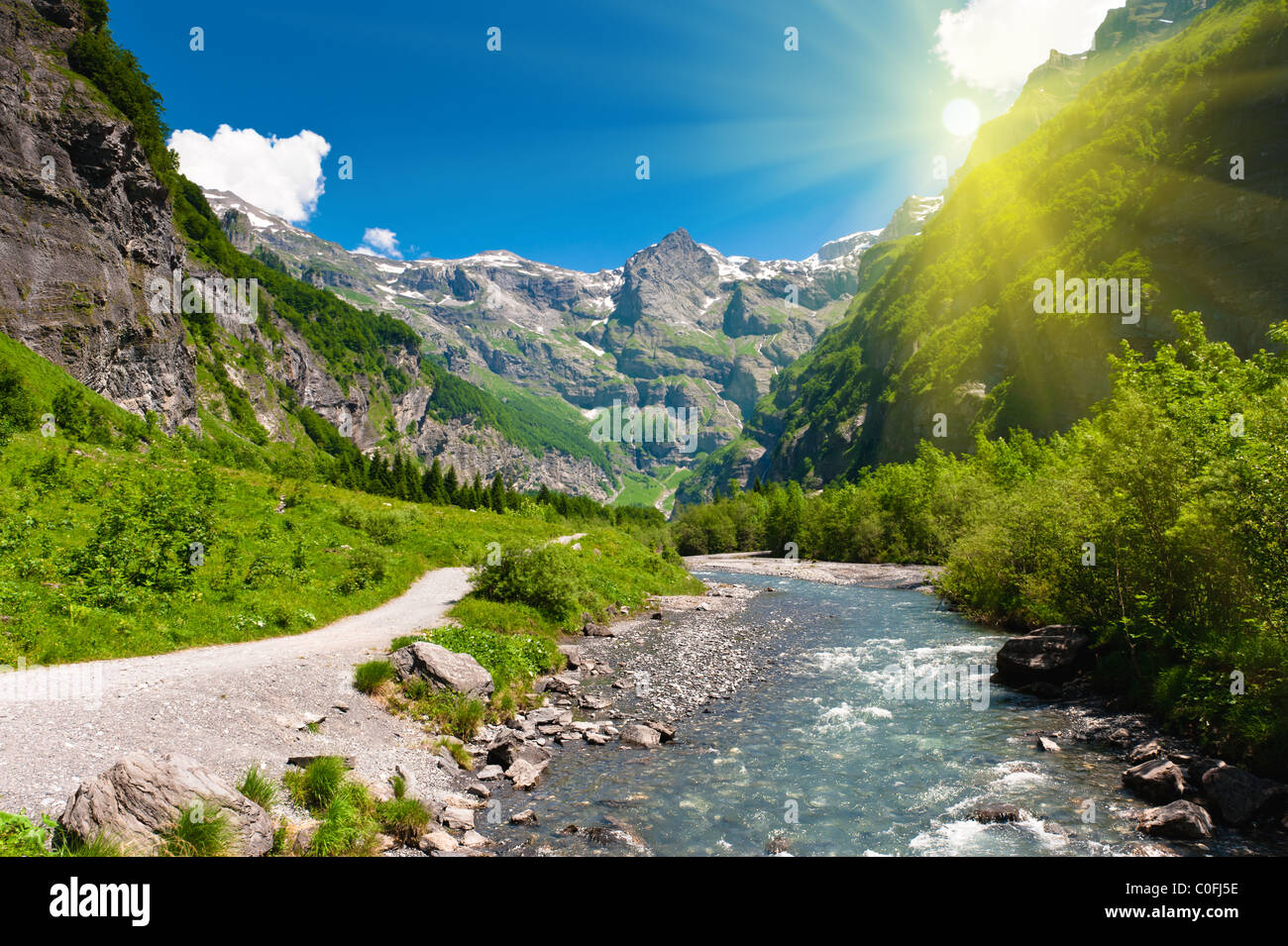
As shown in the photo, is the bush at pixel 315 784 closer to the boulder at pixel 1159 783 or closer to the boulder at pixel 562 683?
the boulder at pixel 562 683

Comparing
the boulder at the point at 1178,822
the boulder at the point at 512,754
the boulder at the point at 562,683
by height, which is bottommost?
the boulder at the point at 562,683

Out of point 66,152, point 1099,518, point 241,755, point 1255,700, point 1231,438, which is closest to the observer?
point 241,755

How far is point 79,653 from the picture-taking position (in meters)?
15.0

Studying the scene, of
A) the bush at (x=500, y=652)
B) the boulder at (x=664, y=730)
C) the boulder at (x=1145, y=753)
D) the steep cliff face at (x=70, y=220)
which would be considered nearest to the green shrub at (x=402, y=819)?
the boulder at (x=664, y=730)

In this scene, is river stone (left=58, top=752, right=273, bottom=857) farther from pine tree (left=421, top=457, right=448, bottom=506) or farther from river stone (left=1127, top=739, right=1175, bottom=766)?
pine tree (left=421, top=457, right=448, bottom=506)

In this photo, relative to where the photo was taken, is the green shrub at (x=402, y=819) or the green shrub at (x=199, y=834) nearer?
the green shrub at (x=199, y=834)

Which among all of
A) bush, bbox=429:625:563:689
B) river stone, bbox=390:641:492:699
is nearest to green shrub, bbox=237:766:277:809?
river stone, bbox=390:641:492:699

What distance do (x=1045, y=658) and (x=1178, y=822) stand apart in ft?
39.5

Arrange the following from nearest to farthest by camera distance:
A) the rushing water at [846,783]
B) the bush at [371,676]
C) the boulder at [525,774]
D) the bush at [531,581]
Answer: the rushing water at [846,783] → the boulder at [525,774] → the bush at [371,676] → the bush at [531,581]

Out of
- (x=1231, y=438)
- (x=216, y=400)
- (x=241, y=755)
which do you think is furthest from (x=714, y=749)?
(x=216, y=400)

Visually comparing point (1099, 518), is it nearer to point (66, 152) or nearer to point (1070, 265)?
point (66, 152)

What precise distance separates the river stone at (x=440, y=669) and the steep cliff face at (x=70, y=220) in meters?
67.7

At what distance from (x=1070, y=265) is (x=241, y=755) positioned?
145 m

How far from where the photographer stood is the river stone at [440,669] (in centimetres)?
1870
